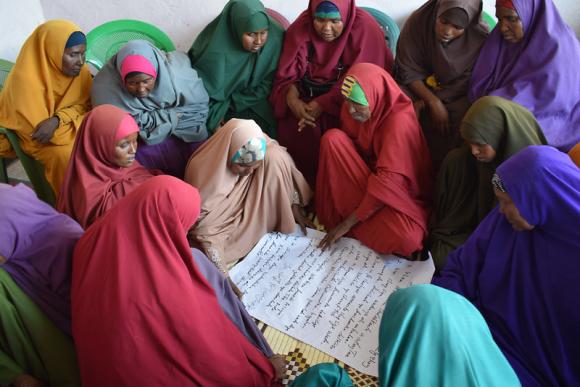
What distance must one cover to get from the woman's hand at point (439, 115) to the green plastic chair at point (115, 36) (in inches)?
71.0

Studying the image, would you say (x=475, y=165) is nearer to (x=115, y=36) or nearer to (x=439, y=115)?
(x=439, y=115)

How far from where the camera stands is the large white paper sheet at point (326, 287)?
Answer: 1859 millimetres

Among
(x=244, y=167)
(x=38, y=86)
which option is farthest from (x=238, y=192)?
(x=38, y=86)

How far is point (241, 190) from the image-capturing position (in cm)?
233

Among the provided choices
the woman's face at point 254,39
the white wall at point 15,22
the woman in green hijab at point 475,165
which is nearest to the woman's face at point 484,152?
the woman in green hijab at point 475,165

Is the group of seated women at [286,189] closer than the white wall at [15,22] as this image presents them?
Yes

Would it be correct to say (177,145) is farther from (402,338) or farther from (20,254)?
(402,338)

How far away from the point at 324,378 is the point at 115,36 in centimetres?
278

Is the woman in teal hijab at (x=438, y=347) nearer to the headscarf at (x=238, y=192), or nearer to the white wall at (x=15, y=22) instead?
the headscarf at (x=238, y=192)

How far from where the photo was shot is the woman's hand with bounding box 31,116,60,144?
2469 mm

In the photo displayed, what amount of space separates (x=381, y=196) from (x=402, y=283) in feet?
1.32

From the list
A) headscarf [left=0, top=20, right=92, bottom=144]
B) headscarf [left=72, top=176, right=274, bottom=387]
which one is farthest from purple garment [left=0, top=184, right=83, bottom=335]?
headscarf [left=0, top=20, right=92, bottom=144]

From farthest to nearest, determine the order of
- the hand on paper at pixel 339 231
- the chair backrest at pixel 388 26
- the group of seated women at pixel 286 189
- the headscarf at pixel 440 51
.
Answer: the chair backrest at pixel 388 26 < the headscarf at pixel 440 51 < the hand on paper at pixel 339 231 < the group of seated women at pixel 286 189

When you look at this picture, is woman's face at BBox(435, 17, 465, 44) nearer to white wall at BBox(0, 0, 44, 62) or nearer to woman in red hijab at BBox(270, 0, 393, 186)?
woman in red hijab at BBox(270, 0, 393, 186)
